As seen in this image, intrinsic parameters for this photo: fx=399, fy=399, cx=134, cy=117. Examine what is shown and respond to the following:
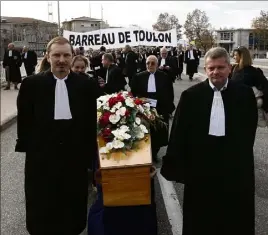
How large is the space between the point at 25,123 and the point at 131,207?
1.27 m

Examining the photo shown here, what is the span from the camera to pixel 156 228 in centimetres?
385

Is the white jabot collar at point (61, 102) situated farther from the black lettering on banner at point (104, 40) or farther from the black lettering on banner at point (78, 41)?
the black lettering on banner at point (104, 40)

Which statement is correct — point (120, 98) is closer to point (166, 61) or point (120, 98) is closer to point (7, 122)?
point (7, 122)

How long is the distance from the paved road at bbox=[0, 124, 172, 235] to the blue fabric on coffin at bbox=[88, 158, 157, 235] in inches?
10.4

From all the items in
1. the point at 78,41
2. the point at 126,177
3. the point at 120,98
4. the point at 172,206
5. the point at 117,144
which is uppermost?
the point at 78,41

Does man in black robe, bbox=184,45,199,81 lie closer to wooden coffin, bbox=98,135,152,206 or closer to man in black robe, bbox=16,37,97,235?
wooden coffin, bbox=98,135,152,206

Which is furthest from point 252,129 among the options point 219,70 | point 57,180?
point 57,180

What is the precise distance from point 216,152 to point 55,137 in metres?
1.27

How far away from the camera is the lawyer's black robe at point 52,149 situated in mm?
3105

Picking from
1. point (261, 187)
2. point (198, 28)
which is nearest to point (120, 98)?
point (261, 187)

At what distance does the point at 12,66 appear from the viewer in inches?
661

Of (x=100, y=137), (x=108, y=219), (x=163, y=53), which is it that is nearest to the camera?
(x=108, y=219)

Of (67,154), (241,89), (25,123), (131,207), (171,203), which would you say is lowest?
(171,203)

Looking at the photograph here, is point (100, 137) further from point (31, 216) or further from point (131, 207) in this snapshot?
point (31, 216)
